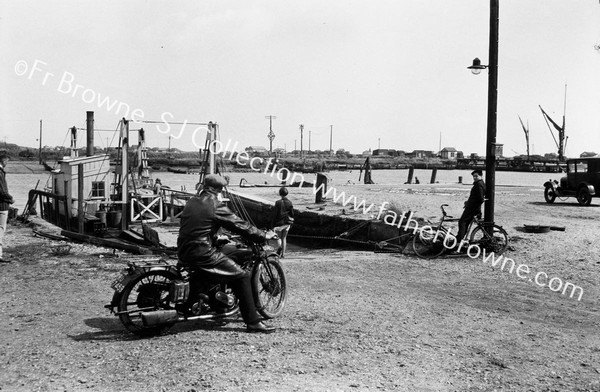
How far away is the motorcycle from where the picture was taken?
238 inches

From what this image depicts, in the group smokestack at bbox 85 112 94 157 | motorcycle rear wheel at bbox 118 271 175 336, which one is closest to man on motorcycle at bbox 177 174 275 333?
motorcycle rear wheel at bbox 118 271 175 336

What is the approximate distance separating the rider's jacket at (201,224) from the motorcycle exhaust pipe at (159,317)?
58cm

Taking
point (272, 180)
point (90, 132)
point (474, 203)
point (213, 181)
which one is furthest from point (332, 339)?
point (272, 180)

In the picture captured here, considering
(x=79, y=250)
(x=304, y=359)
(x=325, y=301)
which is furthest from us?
(x=79, y=250)

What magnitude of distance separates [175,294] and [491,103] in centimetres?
934

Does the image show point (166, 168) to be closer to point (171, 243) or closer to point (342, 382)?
point (171, 243)

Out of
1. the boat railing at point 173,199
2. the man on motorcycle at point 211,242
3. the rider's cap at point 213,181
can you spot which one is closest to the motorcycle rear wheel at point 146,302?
the man on motorcycle at point 211,242

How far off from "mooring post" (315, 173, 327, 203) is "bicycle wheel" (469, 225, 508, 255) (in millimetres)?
10342

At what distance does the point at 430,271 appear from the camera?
36.8 ft

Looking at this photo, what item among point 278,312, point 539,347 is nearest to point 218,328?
point 278,312

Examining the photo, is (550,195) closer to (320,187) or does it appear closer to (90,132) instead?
(320,187)

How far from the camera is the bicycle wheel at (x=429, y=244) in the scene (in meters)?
12.9

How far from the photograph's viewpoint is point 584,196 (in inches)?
856

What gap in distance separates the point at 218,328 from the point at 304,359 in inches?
53.6
